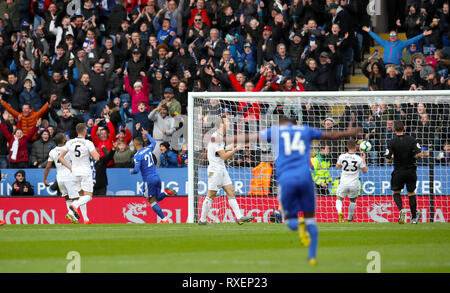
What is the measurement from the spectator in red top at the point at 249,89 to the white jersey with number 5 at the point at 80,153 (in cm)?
353

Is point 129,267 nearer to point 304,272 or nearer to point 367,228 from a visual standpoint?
point 304,272

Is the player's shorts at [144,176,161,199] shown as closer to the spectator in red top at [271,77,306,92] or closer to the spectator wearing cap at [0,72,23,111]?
the spectator in red top at [271,77,306,92]

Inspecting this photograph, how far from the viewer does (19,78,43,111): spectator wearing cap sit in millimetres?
21359

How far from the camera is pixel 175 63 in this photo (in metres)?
21.0

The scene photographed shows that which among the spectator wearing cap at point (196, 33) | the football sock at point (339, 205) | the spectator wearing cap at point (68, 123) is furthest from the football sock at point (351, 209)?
the spectator wearing cap at point (68, 123)

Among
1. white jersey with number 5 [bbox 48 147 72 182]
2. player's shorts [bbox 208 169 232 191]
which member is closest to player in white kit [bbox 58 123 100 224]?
white jersey with number 5 [bbox 48 147 72 182]

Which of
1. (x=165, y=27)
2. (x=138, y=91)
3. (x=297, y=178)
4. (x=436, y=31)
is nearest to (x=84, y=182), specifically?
(x=138, y=91)

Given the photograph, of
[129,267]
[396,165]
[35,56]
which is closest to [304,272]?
[129,267]

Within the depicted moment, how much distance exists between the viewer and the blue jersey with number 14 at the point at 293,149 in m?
8.80

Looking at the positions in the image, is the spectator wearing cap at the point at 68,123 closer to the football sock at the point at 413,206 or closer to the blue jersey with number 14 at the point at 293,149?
the football sock at the point at 413,206

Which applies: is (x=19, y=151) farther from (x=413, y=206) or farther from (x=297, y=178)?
(x=297, y=178)

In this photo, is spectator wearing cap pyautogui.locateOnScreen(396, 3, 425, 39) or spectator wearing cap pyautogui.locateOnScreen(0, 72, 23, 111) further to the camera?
spectator wearing cap pyautogui.locateOnScreen(0, 72, 23, 111)

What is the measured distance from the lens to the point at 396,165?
15.2 m

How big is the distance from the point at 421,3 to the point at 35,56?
36.4ft
